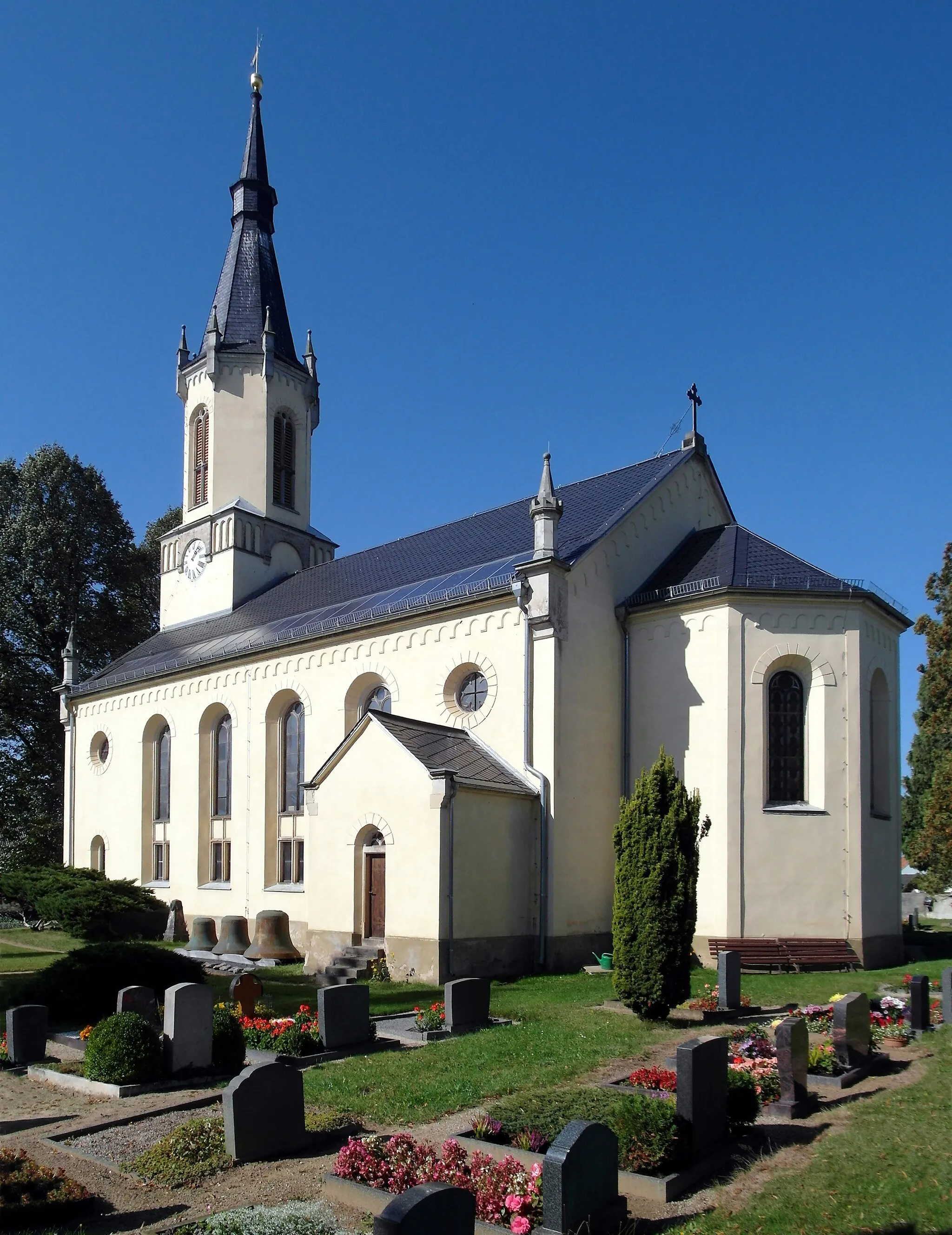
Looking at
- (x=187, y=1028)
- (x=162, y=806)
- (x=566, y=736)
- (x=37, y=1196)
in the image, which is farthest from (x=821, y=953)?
(x=162, y=806)

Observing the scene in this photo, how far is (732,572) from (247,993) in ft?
42.6

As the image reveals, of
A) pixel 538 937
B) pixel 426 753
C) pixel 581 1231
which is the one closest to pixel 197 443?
pixel 426 753

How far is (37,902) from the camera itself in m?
29.7

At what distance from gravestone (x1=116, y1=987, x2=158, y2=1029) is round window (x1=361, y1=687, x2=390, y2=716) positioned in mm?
12347

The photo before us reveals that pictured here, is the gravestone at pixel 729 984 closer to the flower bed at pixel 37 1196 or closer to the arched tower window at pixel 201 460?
the flower bed at pixel 37 1196

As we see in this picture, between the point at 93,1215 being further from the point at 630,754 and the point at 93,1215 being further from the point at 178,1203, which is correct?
the point at 630,754

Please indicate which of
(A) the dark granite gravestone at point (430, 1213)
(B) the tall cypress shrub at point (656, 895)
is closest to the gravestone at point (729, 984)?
(B) the tall cypress shrub at point (656, 895)


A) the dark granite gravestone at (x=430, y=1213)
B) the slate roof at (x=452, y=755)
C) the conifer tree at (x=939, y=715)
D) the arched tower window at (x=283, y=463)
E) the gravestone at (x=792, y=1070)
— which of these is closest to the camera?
the dark granite gravestone at (x=430, y=1213)

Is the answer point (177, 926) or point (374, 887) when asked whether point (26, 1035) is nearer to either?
point (374, 887)

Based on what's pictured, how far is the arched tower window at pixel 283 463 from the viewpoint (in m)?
38.1

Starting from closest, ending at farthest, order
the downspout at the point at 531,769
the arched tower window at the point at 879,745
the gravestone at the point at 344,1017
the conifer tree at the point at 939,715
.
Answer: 1. the gravestone at the point at 344,1017
2. the downspout at the point at 531,769
3. the arched tower window at the point at 879,745
4. the conifer tree at the point at 939,715

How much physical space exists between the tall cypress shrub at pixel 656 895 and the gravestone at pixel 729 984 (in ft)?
3.99

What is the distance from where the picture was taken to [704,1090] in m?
8.62

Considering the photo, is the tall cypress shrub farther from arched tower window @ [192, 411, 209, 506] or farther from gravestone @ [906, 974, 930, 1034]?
arched tower window @ [192, 411, 209, 506]
